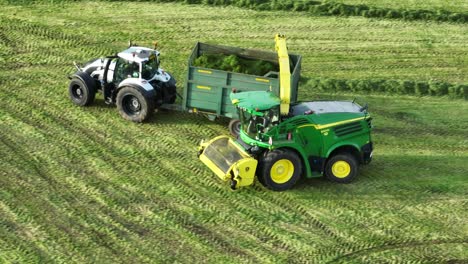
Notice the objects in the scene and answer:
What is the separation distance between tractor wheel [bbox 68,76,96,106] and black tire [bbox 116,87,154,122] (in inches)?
36.9

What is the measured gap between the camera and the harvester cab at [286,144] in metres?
13.1

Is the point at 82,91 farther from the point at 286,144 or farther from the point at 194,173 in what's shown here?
the point at 286,144

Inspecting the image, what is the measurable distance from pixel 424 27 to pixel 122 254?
14.4m

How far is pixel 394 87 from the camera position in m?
18.1

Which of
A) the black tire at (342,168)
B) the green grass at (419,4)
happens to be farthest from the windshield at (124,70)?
the green grass at (419,4)

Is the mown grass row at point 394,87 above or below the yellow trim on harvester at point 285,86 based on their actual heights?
below

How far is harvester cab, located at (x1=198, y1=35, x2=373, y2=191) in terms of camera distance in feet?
42.9

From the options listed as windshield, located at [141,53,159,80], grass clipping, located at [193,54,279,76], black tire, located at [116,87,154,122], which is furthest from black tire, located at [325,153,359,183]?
windshield, located at [141,53,159,80]

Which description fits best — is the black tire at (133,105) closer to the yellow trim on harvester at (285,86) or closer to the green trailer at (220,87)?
the green trailer at (220,87)

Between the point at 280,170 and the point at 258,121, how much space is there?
1.10 metres

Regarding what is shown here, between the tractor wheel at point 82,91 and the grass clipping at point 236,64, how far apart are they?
2702 mm

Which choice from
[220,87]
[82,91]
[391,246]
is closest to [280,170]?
[391,246]

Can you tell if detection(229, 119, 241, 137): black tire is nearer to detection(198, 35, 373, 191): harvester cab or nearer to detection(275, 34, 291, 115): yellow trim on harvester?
detection(198, 35, 373, 191): harvester cab

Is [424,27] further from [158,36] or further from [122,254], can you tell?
[122,254]
